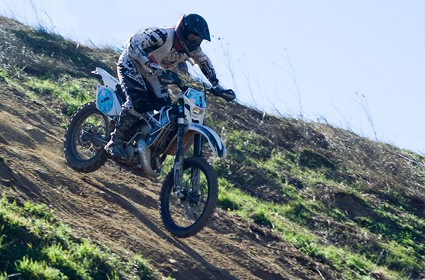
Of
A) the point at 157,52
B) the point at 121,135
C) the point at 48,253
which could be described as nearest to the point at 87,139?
the point at 121,135

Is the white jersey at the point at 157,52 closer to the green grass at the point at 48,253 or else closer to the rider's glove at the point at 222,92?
the rider's glove at the point at 222,92

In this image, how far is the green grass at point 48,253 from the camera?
5961mm

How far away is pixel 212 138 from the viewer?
8.24 meters

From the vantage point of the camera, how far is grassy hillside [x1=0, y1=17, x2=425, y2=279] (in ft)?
36.4

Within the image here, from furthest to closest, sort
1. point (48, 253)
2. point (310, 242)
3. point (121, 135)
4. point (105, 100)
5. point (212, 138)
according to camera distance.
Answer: point (310, 242) < point (105, 100) < point (121, 135) < point (212, 138) < point (48, 253)

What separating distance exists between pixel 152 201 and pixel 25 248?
10.8 ft

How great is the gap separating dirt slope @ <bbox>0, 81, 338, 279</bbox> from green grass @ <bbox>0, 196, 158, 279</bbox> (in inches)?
11.6

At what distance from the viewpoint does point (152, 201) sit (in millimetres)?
9445

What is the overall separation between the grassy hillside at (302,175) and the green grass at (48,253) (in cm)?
340

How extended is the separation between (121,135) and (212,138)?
4.23 ft

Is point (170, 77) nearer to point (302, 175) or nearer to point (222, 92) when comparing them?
point (222, 92)

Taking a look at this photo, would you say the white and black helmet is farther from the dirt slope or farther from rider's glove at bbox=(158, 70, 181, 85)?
the dirt slope

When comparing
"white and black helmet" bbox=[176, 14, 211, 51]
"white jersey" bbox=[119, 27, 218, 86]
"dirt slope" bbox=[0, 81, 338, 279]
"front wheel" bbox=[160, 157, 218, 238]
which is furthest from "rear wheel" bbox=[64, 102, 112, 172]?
"white and black helmet" bbox=[176, 14, 211, 51]

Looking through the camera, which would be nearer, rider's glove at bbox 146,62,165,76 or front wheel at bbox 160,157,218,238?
front wheel at bbox 160,157,218,238
